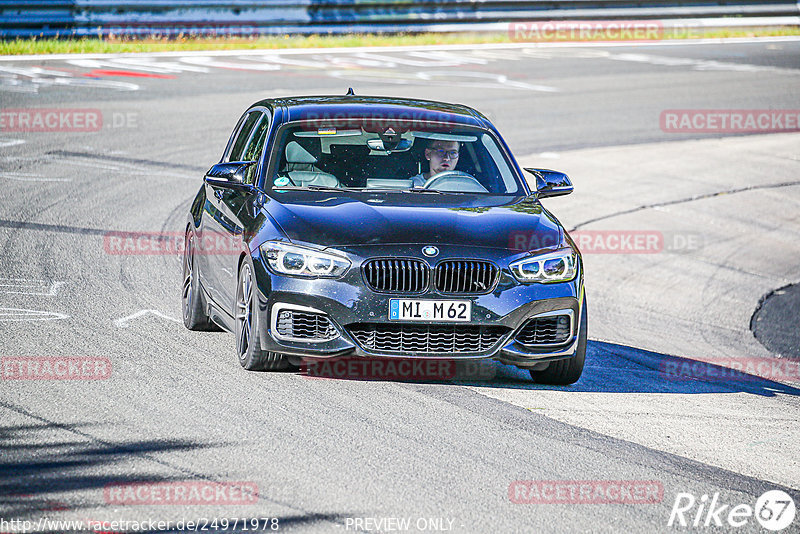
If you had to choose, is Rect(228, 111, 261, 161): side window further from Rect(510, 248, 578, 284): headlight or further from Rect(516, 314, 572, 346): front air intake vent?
Rect(516, 314, 572, 346): front air intake vent

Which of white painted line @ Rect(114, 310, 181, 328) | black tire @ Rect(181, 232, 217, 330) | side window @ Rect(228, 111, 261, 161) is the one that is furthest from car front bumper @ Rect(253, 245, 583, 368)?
side window @ Rect(228, 111, 261, 161)

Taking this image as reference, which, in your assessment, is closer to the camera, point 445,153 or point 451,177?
point 451,177

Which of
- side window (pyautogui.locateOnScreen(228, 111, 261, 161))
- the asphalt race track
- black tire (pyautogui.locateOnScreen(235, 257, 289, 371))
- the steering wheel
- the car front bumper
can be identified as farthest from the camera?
side window (pyautogui.locateOnScreen(228, 111, 261, 161))

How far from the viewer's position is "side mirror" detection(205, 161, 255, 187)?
8.50 meters

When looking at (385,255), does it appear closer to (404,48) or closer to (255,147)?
(255,147)

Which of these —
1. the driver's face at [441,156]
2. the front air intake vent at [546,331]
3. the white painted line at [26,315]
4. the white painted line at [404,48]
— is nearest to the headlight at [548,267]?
the front air intake vent at [546,331]

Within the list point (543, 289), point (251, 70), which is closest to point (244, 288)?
point (543, 289)

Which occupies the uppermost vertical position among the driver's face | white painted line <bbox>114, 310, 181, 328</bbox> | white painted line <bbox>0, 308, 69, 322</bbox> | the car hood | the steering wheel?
the driver's face

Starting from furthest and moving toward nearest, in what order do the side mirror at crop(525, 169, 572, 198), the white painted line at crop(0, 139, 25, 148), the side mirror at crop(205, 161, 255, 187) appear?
the white painted line at crop(0, 139, 25, 148) → the side mirror at crop(525, 169, 572, 198) → the side mirror at crop(205, 161, 255, 187)

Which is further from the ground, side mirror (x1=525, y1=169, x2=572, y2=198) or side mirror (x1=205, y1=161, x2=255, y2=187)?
side mirror (x1=205, y1=161, x2=255, y2=187)

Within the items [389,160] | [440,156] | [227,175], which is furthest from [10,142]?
[440,156]

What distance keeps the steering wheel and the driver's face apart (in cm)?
7

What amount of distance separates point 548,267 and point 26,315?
3.85m

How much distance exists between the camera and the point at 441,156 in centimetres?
891
